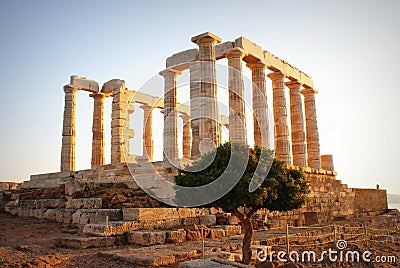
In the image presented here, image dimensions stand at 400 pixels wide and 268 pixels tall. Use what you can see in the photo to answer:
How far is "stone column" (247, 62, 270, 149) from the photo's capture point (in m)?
20.8

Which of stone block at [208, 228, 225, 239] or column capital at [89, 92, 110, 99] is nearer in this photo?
stone block at [208, 228, 225, 239]

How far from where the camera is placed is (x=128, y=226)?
11680mm

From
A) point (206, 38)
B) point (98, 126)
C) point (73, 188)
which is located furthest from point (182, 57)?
point (73, 188)

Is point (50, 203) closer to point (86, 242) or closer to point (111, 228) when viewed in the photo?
point (111, 228)

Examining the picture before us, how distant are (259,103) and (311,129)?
23.1 ft

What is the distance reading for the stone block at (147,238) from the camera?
1076 cm

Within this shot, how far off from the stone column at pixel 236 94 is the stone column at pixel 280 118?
392 cm

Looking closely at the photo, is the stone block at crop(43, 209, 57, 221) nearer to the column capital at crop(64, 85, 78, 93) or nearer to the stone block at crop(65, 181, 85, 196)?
the stone block at crop(65, 181, 85, 196)

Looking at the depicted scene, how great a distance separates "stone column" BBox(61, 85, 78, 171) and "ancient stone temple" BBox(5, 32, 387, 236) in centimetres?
7

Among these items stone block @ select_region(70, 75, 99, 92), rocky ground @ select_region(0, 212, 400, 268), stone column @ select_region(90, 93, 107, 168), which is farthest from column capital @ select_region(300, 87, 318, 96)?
stone block @ select_region(70, 75, 99, 92)

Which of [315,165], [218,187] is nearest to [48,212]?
[218,187]

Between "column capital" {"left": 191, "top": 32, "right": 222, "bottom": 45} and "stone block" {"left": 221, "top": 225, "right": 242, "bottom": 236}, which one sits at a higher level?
"column capital" {"left": 191, "top": 32, "right": 222, "bottom": 45}

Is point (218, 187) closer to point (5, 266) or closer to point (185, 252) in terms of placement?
point (185, 252)

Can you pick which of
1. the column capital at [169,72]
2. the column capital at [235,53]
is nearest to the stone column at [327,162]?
the column capital at [235,53]
